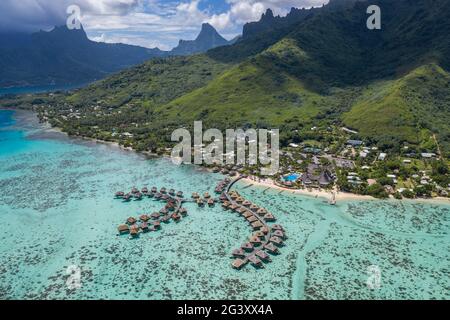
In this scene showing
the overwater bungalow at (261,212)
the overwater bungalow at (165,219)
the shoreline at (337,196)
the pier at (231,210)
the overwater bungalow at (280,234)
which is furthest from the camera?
the shoreline at (337,196)

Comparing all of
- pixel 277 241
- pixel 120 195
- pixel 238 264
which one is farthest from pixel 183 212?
pixel 238 264

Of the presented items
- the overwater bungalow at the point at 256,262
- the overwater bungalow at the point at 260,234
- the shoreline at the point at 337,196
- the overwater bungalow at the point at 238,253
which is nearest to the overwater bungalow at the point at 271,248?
the overwater bungalow at the point at 260,234

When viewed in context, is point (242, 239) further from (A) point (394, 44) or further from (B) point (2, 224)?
(A) point (394, 44)

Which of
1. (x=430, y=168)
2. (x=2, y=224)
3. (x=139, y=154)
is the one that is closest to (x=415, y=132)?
(x=430, y=168)

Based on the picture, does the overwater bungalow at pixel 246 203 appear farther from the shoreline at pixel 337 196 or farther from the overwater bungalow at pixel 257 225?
the shoreline at pixel 337 196

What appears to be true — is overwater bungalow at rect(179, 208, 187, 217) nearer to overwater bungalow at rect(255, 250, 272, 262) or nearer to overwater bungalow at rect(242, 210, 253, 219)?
overwater bungalow at rect(242, 210, 253, 219)

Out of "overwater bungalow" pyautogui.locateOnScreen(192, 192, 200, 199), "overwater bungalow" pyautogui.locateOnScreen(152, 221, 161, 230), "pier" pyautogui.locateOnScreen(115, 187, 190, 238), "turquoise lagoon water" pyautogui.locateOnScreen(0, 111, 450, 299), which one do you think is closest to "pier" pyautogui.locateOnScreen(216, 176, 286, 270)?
"turquoise lagoon water" pyautogui.locateOnScreen(0, 111, 450, 299)
